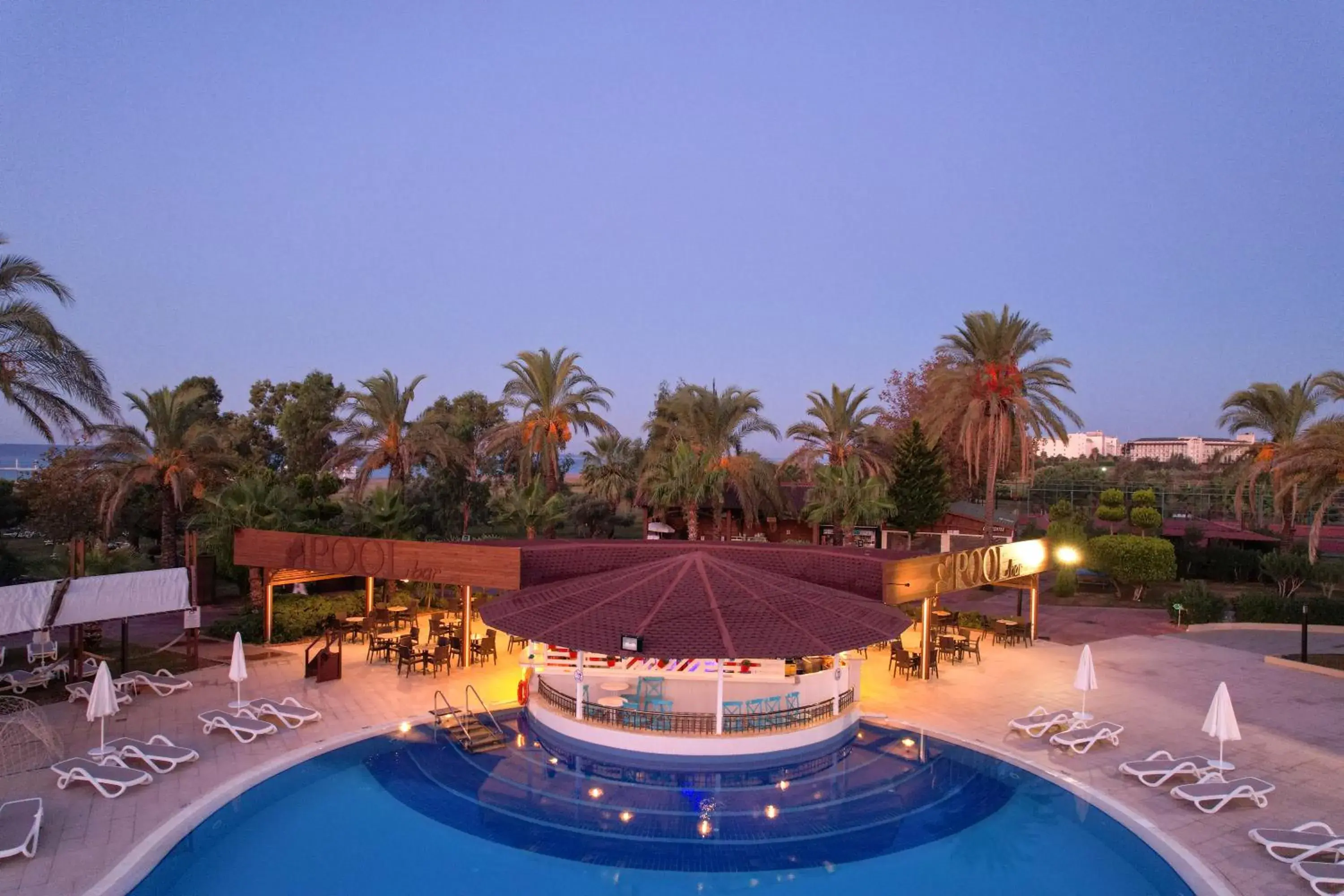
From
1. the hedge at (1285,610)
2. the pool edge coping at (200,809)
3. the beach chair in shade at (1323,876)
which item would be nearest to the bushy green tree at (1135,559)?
the hedge at (1285,610)

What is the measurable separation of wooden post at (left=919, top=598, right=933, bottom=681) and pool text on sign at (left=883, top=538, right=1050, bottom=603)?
0.54 m

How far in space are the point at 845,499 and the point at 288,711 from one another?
22152mm

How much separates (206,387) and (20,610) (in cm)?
3984

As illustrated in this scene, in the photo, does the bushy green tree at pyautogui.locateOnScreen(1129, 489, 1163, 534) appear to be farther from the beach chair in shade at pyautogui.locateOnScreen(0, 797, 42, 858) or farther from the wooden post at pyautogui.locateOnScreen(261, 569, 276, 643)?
the beach chair in shade at pyautogui.locateOnScreen(0, 797, 42, 858)

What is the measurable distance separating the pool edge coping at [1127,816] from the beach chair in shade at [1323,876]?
898mm

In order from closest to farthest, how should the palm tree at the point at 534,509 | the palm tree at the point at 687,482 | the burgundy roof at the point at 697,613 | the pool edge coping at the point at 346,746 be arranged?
the pool edge coping at the point at 346,746
the burgundy roof at the point at 697,613
the palm tree at the point at 534,509
the palm tree at the point at 687,482

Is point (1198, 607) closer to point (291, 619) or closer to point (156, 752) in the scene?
point (291, 619)

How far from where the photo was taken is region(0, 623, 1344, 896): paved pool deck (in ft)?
39.4

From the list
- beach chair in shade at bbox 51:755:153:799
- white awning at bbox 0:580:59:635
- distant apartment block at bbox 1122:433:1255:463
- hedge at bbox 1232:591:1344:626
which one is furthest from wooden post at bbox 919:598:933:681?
distant apartment block at bbox 1122:433:1255:463

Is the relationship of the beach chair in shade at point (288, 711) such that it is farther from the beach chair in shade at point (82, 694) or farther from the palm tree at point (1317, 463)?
the palm tree at point (1317, 463)

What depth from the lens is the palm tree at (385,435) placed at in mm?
34750

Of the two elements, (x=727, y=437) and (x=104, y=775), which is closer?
(x=104, y=775)

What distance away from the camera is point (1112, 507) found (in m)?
38.3

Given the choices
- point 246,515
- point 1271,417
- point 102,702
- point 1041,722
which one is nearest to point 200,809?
point 102,702
